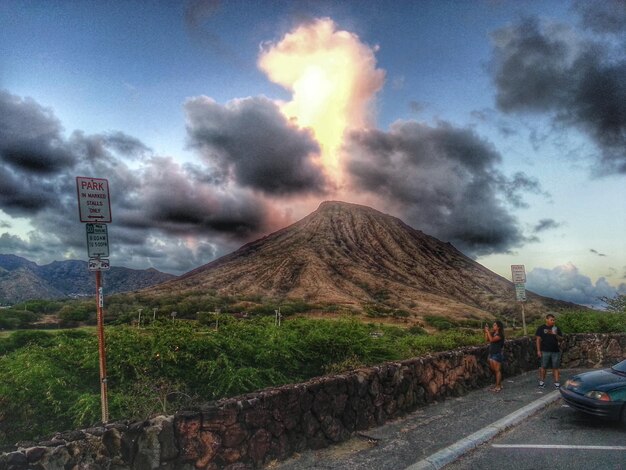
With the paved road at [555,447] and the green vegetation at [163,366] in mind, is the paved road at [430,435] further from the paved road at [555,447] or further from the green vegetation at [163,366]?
the green vegetation at [163,366]

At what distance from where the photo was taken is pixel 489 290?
114 metres

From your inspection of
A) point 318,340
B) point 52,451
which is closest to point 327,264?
point 318,340

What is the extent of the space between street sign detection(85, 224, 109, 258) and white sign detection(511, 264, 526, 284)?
46.6ft

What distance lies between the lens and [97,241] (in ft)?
22.9

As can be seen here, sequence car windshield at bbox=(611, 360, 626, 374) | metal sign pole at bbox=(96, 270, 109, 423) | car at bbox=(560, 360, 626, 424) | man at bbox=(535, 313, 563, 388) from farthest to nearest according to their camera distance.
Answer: man at bbox=(535, 313, 563, 388) < car windshield at bbox=(611, 360, 626, 374) < car at bbox=(560, 360, 626, 424) < metal sign pole at bbox=(96, 270, 109, 423)

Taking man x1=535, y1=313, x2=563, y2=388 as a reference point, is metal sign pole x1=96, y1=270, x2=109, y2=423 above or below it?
above

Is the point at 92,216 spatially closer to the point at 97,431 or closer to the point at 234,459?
the point at 97,431

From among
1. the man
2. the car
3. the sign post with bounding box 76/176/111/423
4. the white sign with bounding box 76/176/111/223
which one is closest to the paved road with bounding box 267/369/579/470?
the car

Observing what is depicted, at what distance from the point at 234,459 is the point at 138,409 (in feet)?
9.57

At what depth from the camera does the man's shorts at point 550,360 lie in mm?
11344

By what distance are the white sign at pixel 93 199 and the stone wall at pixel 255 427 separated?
3324mm

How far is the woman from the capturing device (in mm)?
10462

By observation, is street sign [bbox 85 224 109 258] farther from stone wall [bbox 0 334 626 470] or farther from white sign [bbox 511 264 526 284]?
white sign [bbox 511 264 526 284]

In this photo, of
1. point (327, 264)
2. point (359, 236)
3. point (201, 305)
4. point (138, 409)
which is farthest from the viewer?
point (359, 236)
